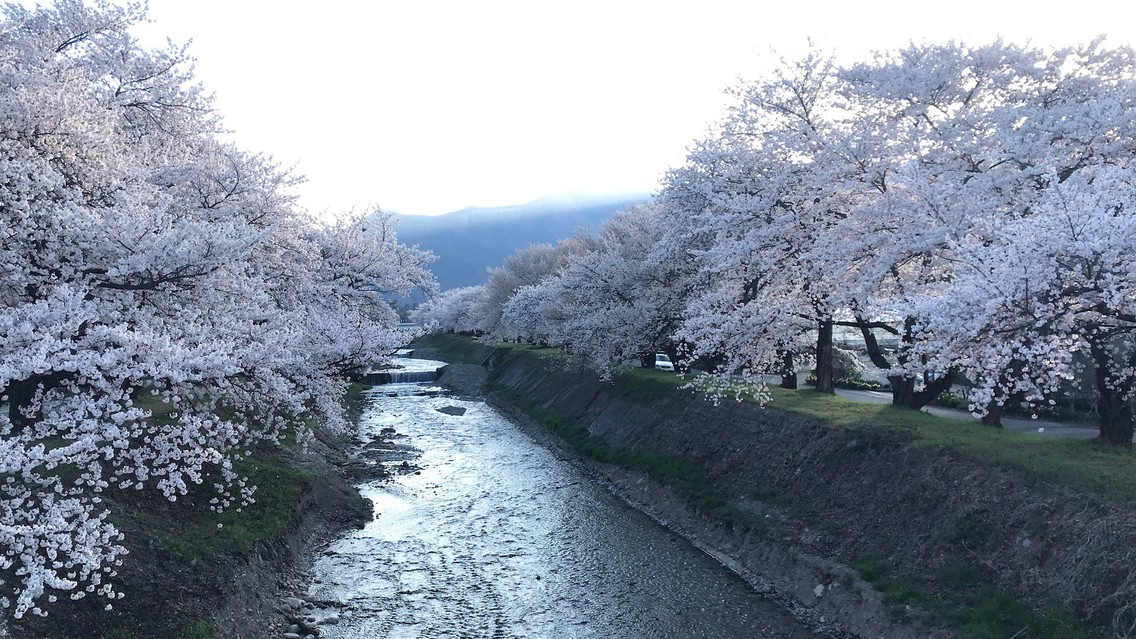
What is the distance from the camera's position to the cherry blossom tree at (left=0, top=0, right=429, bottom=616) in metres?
10.8

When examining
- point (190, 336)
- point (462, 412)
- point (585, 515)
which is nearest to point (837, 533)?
point (585, 515)

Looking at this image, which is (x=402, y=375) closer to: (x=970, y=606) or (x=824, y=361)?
(x=824, y=361)

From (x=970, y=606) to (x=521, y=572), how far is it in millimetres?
12059

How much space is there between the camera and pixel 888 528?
61.9 ft

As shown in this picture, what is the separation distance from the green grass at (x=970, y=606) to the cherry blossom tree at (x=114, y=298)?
1457 cm

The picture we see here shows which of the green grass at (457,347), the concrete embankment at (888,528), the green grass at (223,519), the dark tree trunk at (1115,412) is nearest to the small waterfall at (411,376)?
the green grass at (457,347)

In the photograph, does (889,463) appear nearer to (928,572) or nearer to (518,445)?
(928,572)

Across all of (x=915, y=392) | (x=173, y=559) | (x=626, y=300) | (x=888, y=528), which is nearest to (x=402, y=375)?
(x=626, y=300)

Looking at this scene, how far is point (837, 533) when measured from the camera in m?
19.9

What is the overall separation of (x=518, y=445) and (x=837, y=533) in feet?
76.2

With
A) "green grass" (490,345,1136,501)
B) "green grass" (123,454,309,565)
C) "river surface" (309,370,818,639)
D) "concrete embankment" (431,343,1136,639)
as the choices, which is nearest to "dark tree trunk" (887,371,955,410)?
"green grass" (490,345,1136,501)

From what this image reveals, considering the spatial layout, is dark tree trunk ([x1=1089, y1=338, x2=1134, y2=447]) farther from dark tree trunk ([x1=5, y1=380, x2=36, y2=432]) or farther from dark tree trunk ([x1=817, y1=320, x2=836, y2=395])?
dark tree trunk ([x1=5, y1=380, x2=36, y2=432])

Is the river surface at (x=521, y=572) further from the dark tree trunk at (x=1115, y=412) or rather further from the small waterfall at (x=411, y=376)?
the small waterfall at (x=411, y=376)

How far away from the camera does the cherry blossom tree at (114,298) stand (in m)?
10.8
